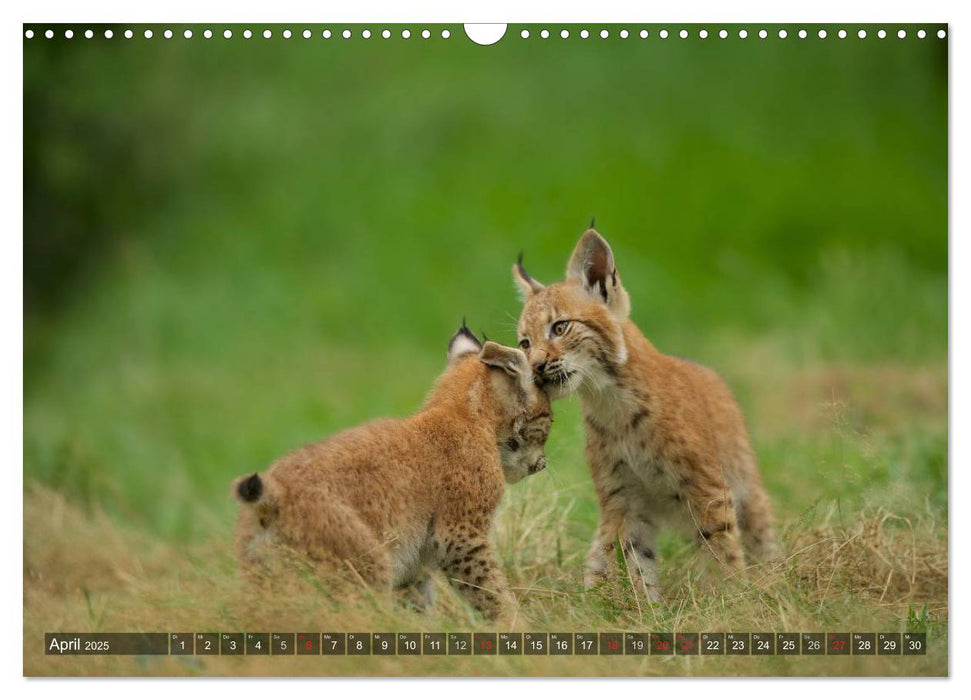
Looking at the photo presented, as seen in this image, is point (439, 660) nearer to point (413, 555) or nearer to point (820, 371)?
point (413, 555)

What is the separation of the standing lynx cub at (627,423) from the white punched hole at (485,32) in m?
1.34

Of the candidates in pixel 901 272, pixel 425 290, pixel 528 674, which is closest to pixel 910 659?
pixel 528 674

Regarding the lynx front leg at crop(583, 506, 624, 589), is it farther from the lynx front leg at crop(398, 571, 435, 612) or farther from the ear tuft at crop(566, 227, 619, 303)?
the ear tuft at crop(566, 227, 619, 303)

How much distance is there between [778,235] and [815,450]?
4599 millimetres

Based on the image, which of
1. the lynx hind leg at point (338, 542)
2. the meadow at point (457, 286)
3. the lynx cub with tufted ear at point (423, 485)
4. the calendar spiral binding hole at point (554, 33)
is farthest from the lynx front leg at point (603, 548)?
the calendar spiral binding hole at point (554, 33)

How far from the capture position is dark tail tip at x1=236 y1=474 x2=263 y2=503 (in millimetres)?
6703

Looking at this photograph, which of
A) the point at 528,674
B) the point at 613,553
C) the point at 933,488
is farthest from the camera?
the point at 933,488

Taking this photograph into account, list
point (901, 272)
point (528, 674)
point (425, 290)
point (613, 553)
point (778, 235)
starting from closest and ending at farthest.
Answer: point (528, 674) < point (613, 553) < point (901, 272) < point (778, 235) < point (425, 290)

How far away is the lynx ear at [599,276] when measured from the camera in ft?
27.3

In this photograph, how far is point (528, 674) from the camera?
22.1 feet

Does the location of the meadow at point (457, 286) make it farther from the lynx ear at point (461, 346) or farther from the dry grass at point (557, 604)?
the lynx ear at point (461, 346)

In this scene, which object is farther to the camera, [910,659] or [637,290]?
[637,290]

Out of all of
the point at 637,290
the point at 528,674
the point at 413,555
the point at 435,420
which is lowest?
the point at 528,674

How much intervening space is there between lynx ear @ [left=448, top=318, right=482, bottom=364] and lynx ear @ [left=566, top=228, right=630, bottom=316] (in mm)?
666
